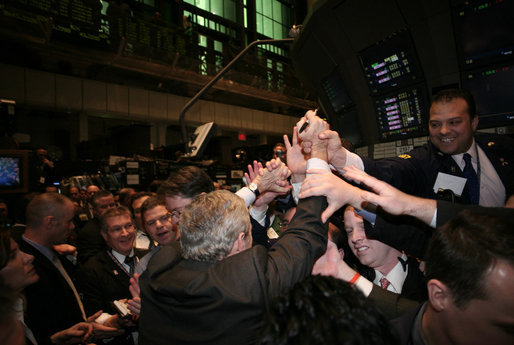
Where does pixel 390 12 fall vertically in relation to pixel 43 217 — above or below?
above

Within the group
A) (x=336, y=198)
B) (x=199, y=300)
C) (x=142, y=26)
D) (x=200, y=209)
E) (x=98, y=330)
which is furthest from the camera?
(x=142, y=26)

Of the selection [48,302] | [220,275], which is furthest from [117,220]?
[220,275]

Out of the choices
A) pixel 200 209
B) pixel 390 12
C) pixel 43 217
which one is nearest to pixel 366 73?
pixel 390 12

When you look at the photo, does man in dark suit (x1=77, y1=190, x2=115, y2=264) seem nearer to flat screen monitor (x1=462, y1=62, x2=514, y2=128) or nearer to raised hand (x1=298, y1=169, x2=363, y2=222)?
raised hand (x1=298, y1=169, x2=363, y2=222)

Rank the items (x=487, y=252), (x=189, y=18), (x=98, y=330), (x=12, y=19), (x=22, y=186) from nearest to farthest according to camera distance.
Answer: (x=487, y=252) < (x=98, y=330) < (x=22, y=186) < (x=12, y=19) < (x=189, y=18)

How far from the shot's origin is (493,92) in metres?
1.94

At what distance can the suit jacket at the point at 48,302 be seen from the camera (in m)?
1.90

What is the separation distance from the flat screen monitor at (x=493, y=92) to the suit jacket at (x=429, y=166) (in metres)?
0.36

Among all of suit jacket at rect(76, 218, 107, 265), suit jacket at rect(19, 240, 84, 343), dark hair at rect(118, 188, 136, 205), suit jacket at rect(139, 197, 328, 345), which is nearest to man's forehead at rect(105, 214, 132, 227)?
suit jacket at rect(19, 240, 84, 343)

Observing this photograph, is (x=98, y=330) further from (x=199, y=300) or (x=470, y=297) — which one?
(x=470, y=297)

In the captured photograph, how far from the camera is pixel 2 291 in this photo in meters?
1.06

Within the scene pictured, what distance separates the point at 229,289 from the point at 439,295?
0.62 metres

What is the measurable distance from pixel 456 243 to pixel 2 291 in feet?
4.92

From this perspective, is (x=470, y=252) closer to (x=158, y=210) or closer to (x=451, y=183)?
(x=451, y=183)
